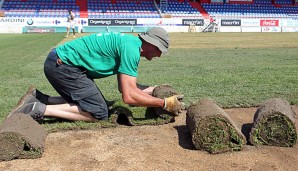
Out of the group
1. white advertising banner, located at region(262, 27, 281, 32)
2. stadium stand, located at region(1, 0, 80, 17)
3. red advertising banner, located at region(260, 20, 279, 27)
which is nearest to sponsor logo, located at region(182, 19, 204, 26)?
red advertising banner, located at region(260, 20, 279, 27)

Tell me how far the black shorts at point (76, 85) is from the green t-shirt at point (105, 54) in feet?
0.29

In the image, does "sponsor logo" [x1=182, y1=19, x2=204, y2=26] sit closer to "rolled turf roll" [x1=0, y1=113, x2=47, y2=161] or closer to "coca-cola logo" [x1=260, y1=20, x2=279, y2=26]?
"coca-cola logo" [x1=260, y1=20, x2=279, y2=26]

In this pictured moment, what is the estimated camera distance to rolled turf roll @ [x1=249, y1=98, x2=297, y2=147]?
3.66m

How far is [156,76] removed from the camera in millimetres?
8352

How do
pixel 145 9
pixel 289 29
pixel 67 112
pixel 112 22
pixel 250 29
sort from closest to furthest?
pixel 67 112 → pixel 112 22 → pixel 250 29 → pixel 289 29 → pixel 145 9

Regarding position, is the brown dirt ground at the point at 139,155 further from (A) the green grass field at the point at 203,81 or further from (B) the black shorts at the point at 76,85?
(A) the green grass field at the point at 203,81

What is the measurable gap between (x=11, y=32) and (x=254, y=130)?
115 ft

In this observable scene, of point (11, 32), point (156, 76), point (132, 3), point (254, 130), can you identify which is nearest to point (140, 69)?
point (156, 76)

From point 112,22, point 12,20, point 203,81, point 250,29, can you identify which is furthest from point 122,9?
point 203,81

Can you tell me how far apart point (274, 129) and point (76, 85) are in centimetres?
233

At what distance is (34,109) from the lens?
4.34 metres

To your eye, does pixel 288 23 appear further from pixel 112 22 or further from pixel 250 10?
pixel 112 22

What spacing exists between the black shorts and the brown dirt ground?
0.32 m

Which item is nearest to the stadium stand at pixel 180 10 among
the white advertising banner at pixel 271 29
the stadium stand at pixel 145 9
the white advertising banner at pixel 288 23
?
the stadium stand at pixel 145 9
